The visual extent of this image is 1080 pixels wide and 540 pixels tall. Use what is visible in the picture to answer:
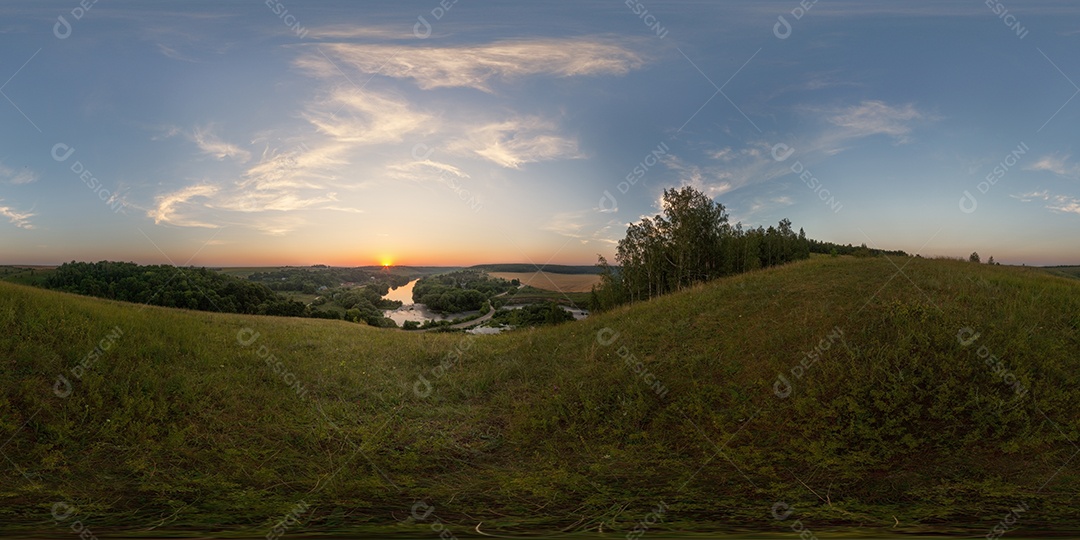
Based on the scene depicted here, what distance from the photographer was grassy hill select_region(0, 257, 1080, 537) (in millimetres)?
5801

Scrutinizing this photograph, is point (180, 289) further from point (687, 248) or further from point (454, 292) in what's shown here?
point (687, 248)

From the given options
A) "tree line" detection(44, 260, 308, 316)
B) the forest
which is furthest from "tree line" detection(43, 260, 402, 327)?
the forest

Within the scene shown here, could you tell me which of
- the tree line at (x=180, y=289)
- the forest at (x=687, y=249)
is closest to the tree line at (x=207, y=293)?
the tree line at (x=180, y=289)

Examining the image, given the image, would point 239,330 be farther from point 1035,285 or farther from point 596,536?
point 1035,285

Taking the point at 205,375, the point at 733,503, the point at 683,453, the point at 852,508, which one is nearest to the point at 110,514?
the point at 205,375

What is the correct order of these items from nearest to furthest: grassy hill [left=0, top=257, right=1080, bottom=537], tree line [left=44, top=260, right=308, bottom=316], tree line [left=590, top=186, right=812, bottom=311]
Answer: grassy hill [left=0, top=257, right=1080, bottom=537] → tree line [left=44, top=260, right=308, bottom=316] → tree line [left=590, top=186, right=812, bottom=311]

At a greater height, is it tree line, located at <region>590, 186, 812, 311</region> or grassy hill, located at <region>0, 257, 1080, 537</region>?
tree line, located at <region>590, 186, 812, 311</region>

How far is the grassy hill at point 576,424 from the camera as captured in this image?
5.80 meters

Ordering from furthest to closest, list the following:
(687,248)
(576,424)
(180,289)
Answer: (687,248) < (180,289) < (576,424)

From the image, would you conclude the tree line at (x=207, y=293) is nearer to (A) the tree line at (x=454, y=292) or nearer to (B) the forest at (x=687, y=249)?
(A) the tree line at (x=454, y=292)

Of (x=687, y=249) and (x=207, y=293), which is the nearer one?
(x=207, y=293)

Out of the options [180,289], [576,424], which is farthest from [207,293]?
[576,424]

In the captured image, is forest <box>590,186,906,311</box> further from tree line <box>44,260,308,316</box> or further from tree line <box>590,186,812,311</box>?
tree line <box>44,260,308,316</box>

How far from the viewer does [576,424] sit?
32.0 feet
